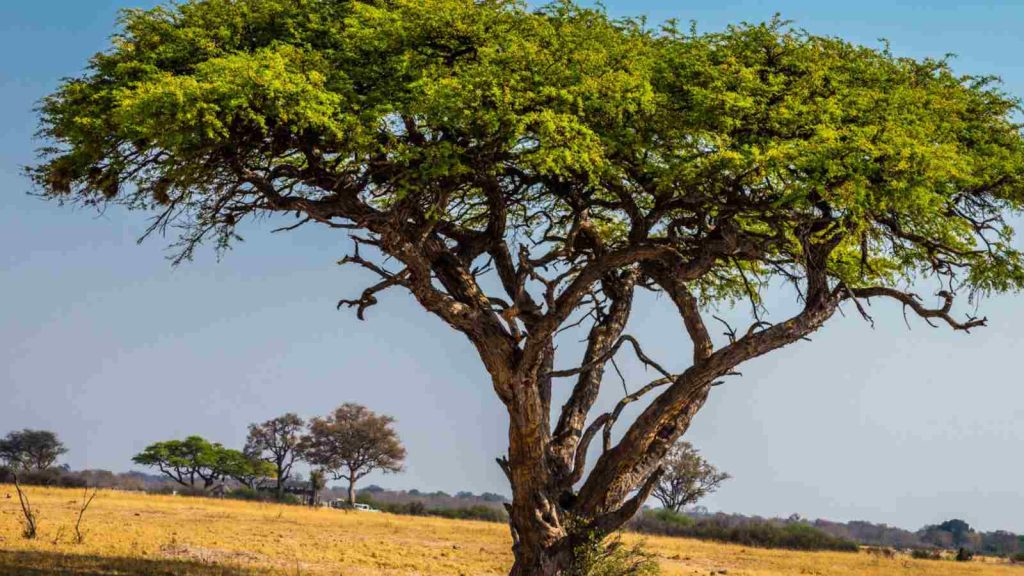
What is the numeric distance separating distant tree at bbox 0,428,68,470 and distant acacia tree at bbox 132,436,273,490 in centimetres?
1078

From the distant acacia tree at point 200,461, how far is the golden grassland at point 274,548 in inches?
1227

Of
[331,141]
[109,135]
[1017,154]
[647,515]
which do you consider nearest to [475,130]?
[331,141]

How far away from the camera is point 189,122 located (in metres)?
14.6

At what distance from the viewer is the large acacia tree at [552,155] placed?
50.9ft

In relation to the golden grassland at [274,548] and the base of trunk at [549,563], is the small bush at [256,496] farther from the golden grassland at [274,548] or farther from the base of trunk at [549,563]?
the base of trunk at [549,563]

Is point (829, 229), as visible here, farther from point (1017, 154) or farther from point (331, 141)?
point (331, 141)

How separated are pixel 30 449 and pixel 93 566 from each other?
73.4 meters

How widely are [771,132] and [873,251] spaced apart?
491cm

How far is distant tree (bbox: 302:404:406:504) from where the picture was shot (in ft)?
260

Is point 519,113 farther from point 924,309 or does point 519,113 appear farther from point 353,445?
point 353,445

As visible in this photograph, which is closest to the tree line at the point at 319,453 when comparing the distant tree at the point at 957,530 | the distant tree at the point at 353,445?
the distant tree at the point at 353,445

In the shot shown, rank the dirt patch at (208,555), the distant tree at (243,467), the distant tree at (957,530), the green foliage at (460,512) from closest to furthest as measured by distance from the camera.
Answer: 1. the dirt patch at (208,555)
2. the green foliage at (460,512)
3. the distant tree at (243,467)
4. the distant tree at (957,530)

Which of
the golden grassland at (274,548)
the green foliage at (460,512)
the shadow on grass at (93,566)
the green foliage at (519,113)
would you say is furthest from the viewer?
the green foliage at (460,512)

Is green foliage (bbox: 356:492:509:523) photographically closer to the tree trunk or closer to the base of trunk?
the tree trunk
